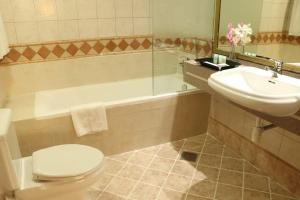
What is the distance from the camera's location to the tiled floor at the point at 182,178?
5.86 feet

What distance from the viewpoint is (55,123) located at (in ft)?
6.40

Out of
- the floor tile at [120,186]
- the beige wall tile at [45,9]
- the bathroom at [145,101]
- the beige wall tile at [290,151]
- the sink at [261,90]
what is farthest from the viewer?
the beige wall tile at [45,9]

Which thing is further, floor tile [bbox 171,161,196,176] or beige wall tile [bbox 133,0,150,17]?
beige wall tile [bbox 133,0,150,17]

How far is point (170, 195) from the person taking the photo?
5.85 feet

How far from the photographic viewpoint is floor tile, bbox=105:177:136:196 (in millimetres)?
1820

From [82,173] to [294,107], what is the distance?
3.70ft

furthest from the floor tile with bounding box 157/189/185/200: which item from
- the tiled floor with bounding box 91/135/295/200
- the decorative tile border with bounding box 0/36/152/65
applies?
the decorative tile border with bounding box 0/36/152/65

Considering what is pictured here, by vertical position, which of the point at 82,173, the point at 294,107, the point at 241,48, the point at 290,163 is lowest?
the point at 290,163

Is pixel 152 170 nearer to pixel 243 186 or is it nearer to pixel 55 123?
pixel 243 186

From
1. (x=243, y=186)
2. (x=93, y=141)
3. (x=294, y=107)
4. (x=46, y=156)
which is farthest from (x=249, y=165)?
(x=46, y=156)

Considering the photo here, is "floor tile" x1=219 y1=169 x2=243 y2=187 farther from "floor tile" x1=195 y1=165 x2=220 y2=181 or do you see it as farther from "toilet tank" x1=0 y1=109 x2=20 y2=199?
"toilet tank" x1=0 y1=109 x2=20 y2=199

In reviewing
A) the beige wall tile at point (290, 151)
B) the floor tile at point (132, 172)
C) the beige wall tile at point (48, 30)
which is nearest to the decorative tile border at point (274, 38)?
the beige wall tile at point (290, 151)

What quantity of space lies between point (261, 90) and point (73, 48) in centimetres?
178

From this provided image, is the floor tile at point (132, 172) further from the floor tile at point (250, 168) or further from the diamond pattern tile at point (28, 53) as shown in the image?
the diamond pattern tile at point (28, 53)
